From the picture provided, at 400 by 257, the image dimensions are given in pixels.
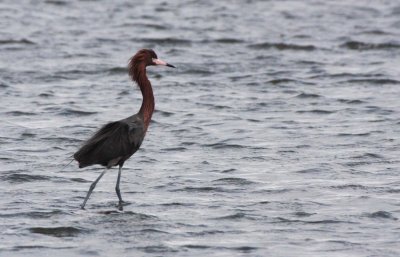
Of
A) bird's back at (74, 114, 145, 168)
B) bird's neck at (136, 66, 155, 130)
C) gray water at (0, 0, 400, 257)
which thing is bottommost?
gray water at (0, 0, 400, 257)

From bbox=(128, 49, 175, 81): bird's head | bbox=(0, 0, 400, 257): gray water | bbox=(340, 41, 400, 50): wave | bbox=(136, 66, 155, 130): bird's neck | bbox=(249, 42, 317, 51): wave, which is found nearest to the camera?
bbox=(0, 0, 400, 257): gray water

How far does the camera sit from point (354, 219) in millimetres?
10375

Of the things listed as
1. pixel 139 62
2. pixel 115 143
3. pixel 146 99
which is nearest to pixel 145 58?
pixel 139 62

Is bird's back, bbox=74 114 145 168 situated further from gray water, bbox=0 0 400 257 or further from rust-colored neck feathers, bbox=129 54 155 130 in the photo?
gray water, bbox=0 0 400 257

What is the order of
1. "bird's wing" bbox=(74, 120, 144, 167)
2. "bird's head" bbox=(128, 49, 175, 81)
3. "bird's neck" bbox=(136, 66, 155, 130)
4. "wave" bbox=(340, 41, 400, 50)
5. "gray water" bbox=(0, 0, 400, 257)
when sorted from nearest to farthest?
"gray water" bbox=(0, 0, 400, 257), "bird's wing" bbox=(74, 120, 144, 167), "bird's neck" bbox=(136, 66, 155, 130), "bird's head" bbox=(128, 49, 175, 81), "wave" bbox=(340, 41, 400, 50)

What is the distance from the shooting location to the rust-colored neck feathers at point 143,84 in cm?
1137

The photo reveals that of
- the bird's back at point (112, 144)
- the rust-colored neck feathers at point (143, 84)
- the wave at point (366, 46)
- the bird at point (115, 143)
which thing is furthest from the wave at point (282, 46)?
the bird's back at point (112, 144)

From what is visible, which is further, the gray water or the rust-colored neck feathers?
the rust-colored neck feathers

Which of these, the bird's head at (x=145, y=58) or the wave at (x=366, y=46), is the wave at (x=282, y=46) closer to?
the wave at (x=366, y=46)

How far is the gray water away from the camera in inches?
388

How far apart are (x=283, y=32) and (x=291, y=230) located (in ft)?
45.1

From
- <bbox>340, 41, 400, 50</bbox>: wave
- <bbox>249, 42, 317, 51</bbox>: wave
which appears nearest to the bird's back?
<bbox>249, 42, 317, 51</bbox>: wave

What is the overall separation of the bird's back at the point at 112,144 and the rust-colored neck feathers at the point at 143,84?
0.22 meters

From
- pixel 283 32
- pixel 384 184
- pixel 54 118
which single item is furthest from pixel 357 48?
pixel 384 184
